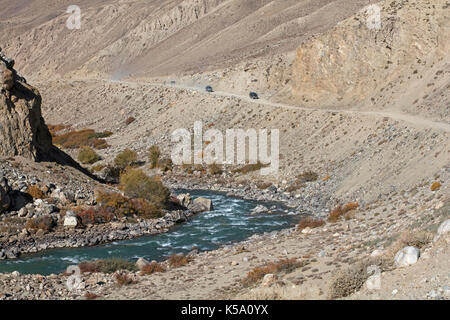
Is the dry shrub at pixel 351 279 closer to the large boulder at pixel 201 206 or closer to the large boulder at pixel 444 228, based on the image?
the large boulder at pixel 444 228

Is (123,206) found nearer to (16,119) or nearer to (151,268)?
(16,119)

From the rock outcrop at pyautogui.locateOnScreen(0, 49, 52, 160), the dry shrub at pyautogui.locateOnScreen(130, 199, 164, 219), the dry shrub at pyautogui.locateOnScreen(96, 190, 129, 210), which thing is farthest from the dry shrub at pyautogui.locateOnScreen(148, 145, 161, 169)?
the dry shrub at pyautogui.locateOnScreen(96, 190, 129, 210)

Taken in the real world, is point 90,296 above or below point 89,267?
above

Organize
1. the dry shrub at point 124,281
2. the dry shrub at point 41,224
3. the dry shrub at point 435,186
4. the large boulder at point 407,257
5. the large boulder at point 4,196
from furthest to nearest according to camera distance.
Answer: the large boulder at point 4,196 < the dry shrub at point 41,224 < the dry shrub at point 435,186 < the dry shrub at point 124,281 < the large boulder at point 407,257

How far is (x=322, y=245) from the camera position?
78.9 ft

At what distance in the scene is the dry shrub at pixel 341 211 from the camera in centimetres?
2974

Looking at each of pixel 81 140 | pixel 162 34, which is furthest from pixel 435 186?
pixel 162 34

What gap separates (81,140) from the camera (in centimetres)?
6781

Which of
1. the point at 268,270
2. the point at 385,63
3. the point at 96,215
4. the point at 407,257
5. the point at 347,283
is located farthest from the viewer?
the point at 385,63

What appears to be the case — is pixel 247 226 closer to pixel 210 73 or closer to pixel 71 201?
pixel 71 201

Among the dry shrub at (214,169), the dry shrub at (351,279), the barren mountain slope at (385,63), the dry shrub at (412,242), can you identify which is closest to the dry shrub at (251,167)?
the dry shrub at (214,169)

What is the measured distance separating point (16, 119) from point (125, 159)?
20.3m

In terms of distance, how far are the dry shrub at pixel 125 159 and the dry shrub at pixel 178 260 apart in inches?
1176
